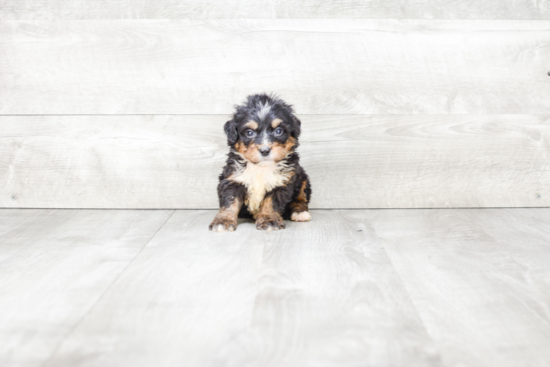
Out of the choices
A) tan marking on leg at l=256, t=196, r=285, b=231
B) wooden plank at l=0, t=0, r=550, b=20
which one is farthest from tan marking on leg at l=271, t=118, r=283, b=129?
wooden plank at l=0, t=0, r=550, b=20

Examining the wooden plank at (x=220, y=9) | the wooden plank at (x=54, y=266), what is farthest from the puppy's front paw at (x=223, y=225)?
the wooden plank at (x=220, y=9)

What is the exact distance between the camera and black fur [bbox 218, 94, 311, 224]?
212 centimetres

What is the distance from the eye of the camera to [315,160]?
267cm

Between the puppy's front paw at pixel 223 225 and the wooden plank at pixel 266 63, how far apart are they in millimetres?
680

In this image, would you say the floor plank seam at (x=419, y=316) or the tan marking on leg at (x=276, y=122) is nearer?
the floor plank seam at (x=419, y=316)

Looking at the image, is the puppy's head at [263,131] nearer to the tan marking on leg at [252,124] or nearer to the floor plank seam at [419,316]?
the tan marking on leg at [252,124]

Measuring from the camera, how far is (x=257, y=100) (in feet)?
7.19

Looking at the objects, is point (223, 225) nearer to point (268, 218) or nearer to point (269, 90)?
point (268, 218)

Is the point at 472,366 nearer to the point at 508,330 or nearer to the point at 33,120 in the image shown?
the point at 508,330

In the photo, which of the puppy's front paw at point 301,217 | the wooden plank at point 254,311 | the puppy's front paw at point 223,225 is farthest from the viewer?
the puppy's front paw at point 301,217

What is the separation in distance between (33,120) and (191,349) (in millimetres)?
1996

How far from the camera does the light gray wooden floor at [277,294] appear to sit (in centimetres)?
116

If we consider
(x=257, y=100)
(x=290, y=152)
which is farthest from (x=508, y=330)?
(x=257, y=100)

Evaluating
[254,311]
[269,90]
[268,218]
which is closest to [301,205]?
[268,218]
